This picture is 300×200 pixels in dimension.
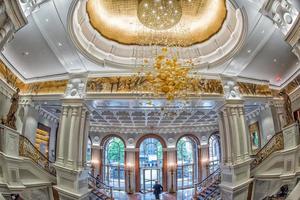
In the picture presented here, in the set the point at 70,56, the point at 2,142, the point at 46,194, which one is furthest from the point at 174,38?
the point at 46,194

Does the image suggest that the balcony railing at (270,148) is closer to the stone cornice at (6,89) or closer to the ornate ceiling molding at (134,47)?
the ornate ceiling molding at (134,47)

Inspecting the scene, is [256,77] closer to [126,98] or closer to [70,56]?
[126,98]

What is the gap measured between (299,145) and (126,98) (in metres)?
5.91

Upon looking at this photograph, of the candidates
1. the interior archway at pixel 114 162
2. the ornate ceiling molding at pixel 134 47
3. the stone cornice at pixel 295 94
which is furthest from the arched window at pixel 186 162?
the ornate ceiling molding at pixel 134 47

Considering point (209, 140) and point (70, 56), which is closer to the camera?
point (70, 56)

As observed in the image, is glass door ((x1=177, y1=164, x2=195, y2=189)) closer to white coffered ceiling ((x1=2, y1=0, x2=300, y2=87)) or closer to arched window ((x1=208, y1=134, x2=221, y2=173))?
arched window ((x1=208, y1=134, x2=221, y2=173))

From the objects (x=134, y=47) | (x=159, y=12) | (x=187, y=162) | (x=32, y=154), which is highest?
(x=134, y=47)

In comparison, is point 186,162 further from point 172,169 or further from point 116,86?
point 116,86

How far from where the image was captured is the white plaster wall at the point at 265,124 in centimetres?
1065

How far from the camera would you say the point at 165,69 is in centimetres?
576

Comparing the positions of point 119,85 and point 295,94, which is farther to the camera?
point 119,85

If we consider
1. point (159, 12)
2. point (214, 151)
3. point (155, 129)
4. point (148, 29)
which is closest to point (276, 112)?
point (148, 29)

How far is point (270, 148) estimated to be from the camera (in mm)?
9742

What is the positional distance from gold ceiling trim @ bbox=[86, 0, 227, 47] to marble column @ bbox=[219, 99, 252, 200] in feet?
10.1
